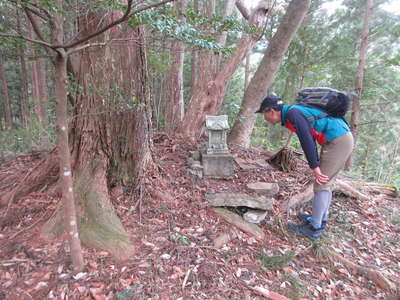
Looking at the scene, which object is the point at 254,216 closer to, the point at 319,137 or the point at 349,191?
the point at 319,137

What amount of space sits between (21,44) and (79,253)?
5.95 ft

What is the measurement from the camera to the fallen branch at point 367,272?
2213 mm

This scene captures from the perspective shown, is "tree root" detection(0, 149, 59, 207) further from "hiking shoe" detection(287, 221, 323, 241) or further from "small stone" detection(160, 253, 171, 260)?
"hiking shoe" detection(287, 221, 323, 241)

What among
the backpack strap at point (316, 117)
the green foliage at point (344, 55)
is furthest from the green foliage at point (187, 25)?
the green foliage at point (344, 55)

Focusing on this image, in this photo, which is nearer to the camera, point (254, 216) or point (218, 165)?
point (254, 216)

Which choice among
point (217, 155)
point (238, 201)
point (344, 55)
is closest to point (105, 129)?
point (217, 155)

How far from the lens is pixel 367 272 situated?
236 centimetres

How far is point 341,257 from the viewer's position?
2521 millimetres

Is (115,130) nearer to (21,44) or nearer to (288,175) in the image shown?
(21,44)

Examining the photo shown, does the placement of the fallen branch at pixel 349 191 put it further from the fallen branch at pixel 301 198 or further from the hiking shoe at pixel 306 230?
the hiking shoe at pixel 306 230

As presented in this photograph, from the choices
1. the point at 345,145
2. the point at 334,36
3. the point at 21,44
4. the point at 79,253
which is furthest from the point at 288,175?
the point at 334,36

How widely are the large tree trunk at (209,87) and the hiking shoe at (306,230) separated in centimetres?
290

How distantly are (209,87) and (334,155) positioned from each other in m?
3.37

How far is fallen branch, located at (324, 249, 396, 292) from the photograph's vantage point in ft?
7.26
